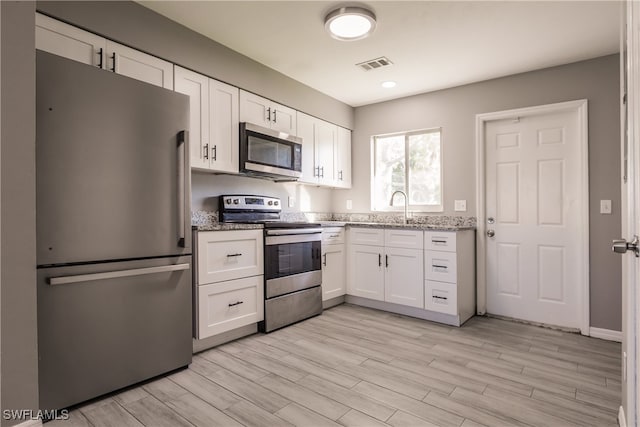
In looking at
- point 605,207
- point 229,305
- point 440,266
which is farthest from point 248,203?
point 605,207

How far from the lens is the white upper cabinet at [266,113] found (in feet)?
10.2

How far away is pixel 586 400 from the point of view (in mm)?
1906

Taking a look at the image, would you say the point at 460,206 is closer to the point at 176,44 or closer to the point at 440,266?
the point at 440,266

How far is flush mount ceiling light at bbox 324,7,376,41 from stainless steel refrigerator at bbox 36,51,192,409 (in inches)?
47.6

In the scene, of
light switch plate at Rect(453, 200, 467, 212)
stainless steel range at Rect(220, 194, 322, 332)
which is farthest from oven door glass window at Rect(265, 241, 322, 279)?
light switch plate at Rect(453, 200, 467, 212)

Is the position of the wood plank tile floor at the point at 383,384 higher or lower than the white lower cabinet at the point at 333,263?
lower

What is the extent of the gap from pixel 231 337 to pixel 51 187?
168 cm

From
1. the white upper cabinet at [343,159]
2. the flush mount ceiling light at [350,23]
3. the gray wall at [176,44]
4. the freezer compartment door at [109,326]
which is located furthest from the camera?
the white upper cabinet at [343,159]

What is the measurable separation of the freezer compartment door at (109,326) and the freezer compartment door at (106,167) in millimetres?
107

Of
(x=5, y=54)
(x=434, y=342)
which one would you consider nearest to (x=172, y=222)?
(x=5, y=54)

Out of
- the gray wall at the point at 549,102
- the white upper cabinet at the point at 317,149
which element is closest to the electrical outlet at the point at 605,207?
the gray wall at the point at 549,102

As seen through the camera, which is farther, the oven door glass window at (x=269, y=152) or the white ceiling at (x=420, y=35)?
the oven door glass window at (x=269, y=152)

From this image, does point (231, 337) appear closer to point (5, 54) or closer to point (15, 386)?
point (15, 386)

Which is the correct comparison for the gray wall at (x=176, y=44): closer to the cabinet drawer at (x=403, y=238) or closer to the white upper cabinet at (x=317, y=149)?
the white upper cabinet at (x=317, y=149)
